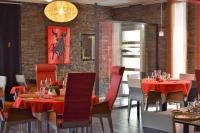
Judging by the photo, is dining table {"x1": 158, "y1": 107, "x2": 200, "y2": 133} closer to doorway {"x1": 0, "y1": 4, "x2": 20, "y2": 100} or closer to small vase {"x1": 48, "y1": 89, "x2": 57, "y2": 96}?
small vase {"x1": 48, "y1": 89, "x2": 57, "y2": 96}

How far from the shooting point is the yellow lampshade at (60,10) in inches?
248

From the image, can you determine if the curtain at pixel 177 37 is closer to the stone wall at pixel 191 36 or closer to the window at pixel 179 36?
the window at pixel 179 36

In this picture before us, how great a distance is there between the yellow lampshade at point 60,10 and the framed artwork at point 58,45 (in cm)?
308

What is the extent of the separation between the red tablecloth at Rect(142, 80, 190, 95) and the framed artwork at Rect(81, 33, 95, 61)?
350cm

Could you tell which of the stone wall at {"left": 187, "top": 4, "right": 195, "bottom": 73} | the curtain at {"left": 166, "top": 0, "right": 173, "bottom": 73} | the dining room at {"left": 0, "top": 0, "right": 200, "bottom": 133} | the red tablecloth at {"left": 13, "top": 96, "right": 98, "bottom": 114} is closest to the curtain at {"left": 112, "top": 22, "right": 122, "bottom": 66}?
the dining room at {"left": 0, "top": 0, "right": 200, "bottom": 133}

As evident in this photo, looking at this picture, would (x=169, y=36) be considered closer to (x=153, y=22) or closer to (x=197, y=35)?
(x=197, y=35)

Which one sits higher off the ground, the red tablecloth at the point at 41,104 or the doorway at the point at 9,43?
the doorway at the point at 9,43

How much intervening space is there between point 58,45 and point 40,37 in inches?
21.4

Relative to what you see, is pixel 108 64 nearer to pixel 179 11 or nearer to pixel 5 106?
pixel 179 11

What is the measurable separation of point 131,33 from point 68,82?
5361 millimetres

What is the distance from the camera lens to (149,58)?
9.55m

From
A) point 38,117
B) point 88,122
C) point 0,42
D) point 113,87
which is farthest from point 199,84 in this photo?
point 0,42

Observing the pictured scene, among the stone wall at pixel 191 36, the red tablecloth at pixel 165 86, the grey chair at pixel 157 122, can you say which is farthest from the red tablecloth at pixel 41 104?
the stone wall at pixel 191 36

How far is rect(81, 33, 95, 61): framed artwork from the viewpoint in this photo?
1021 centimetres
